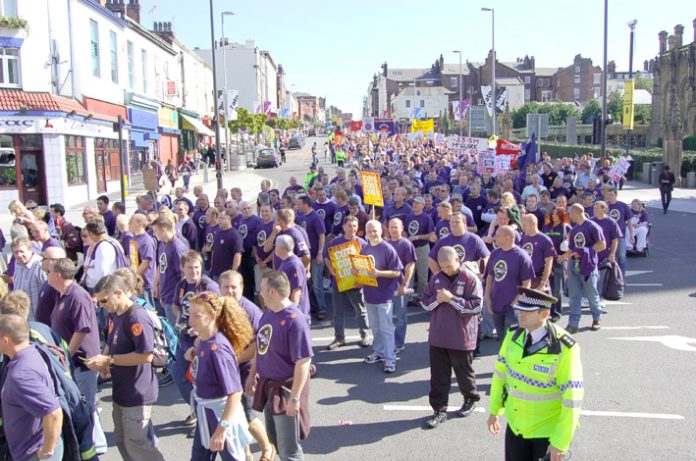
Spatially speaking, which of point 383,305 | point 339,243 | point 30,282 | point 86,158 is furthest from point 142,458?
point 86,158

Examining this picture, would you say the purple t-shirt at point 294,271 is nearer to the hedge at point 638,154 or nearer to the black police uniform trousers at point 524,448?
the black police uniform trousers at point 524,448

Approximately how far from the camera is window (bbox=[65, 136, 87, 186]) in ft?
83.2

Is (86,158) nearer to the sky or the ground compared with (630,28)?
nearer to the ground

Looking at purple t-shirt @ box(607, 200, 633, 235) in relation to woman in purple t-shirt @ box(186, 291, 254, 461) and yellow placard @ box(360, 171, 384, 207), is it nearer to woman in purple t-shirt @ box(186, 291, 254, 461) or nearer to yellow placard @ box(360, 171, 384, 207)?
yellow placard @ box(360, 171, 384, 207)

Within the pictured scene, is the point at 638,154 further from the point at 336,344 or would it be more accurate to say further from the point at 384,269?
the point at 384,269

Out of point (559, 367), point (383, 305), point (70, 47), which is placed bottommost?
point (383, 305)

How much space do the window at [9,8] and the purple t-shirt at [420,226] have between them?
19933 mm

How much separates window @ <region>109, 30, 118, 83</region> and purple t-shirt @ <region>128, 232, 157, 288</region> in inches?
986

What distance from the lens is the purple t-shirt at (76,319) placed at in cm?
538

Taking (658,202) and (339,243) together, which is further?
(658,202)

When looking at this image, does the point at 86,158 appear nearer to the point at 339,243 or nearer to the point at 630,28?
the point at 339,243

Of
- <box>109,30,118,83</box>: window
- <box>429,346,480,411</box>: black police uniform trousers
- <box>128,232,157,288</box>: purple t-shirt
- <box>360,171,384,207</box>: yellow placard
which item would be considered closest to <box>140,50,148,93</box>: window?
<box>109,30,118,83</box>: window

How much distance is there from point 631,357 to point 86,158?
24.7 meters

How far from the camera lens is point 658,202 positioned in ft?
83.3
